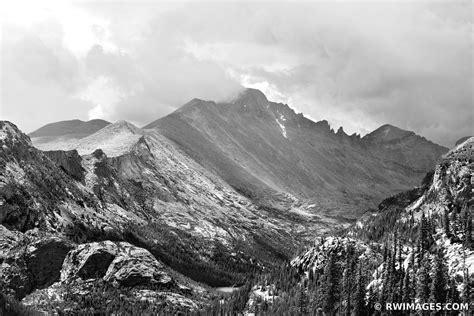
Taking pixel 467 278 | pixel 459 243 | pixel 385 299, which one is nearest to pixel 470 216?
pixel 459 243

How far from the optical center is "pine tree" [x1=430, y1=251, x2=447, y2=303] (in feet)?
588

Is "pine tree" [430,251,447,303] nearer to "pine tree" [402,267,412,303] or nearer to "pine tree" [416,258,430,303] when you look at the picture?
"pine tree" [416,258,430,303]

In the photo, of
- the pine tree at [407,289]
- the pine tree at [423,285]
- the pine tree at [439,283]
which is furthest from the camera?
the pine tree at [407,289]

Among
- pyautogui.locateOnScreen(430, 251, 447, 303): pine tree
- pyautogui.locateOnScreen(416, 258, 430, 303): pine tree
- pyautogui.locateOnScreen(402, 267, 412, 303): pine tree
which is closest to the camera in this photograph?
pyautogui.locateOnScreen(430, 251, 447, 303): pine tree

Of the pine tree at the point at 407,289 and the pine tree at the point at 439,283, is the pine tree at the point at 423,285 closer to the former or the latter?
the pine tree at the point at 439,283

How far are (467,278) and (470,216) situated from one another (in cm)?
3196

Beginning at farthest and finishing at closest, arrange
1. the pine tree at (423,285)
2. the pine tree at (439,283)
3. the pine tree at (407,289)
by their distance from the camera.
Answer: the pine tree at (407,289) → the pine tree at (423,285) → the pine tree at (439,283)

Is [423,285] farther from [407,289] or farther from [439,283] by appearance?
[407,289]

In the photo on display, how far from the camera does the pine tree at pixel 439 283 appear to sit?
179125 millimetres

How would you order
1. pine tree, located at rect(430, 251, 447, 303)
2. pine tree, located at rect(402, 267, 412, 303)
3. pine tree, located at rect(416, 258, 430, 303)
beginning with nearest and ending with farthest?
pine tree, located at rect(430, 251, 447, 303), pine tree, located at rect(416, 258, 430, 303), pine tree, located at rect(402, 267, 412, 303)

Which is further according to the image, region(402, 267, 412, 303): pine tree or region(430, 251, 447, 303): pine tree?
region(402, 267, 412, 303): pine tree

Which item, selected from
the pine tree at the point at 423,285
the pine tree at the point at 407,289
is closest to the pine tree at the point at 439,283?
the pine tree at the point at 423,285

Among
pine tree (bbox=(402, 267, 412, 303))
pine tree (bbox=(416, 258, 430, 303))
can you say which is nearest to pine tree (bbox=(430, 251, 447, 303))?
pine tree (bbox=(416, 258, 430, 303))

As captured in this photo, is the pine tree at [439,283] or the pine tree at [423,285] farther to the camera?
the pine tree at [423,285]
